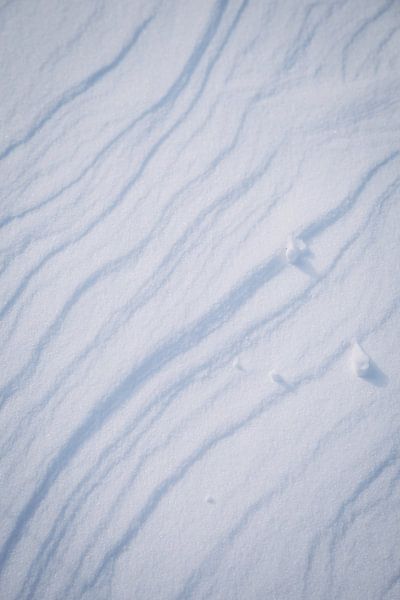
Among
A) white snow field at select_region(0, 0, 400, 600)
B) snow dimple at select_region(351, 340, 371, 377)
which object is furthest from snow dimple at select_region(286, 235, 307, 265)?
snow dimple at select_region(351, 340, 371, 377)

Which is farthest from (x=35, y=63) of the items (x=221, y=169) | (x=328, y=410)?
(x=328, y=410)

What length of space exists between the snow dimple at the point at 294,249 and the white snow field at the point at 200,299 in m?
0.03

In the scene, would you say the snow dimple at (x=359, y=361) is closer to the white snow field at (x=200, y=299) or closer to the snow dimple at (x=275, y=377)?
the white snow field at (x=200, y=299)

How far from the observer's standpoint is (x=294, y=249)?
4.03ft

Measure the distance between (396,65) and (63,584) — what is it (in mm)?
2196

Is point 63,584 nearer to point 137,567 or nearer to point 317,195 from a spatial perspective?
point 137,567

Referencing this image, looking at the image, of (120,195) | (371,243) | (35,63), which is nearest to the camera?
(371,243)

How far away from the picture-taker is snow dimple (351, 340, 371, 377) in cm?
114

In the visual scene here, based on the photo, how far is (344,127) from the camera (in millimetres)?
1335

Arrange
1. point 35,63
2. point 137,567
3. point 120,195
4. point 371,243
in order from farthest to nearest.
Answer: point 35,63 → point 120,195 → point 371,243 → point 137,567

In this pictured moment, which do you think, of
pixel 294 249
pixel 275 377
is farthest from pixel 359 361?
pixel 294 249

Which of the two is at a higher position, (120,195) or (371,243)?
(120,195)

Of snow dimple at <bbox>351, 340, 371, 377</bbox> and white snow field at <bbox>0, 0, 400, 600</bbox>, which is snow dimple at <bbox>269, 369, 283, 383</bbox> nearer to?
white snow field at <bbox>0, 0, 400, 600</bbox>

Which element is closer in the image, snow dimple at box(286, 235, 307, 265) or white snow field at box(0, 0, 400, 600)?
white snow field at box(0, 0, 400, 600)
